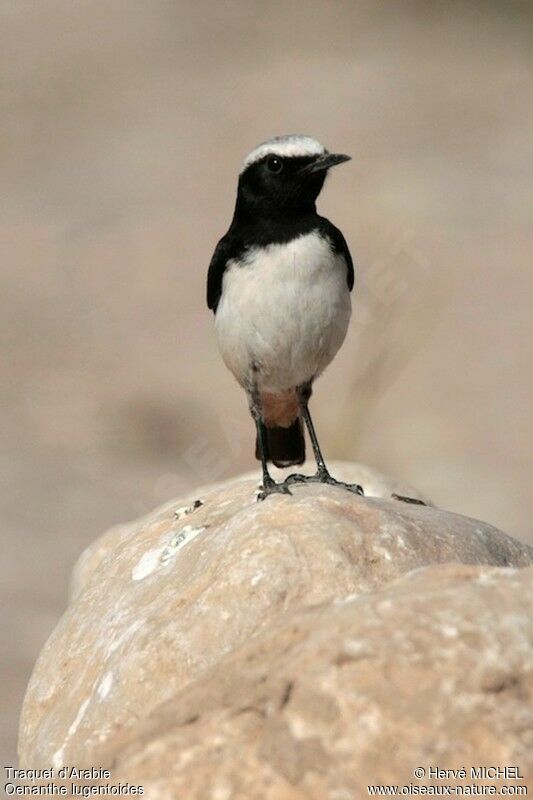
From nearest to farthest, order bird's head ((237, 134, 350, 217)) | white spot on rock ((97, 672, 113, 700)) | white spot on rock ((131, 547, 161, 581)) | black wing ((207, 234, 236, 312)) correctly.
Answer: white spot on rock ((97, 672, 113, 700)), white spot on rock ((131, 547, 161, 581)), bird's head ((237, 134, 350, 217)), black wing ((207, 234, 236, 312))

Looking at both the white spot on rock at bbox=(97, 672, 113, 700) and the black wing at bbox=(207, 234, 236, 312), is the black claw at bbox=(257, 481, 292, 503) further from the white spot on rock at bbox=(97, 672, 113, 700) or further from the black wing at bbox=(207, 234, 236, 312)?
the white spot on rock at bbox=(97, 672, 113, 700)

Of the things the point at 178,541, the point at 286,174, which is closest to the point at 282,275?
the point at 286,174

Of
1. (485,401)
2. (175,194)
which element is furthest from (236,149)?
(485,401)

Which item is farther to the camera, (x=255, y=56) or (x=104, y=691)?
(x=255, y=56)

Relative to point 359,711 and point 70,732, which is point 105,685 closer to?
point 70,732

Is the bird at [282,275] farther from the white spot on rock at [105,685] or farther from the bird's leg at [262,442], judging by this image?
the white spot on rock at [105,685]

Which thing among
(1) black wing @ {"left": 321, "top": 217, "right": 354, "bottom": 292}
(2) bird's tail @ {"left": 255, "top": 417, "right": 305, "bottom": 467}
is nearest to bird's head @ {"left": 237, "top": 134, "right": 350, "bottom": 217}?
(1) black wing @ {"left": 321, "top": 217, "right": 354, "bottom": 292}

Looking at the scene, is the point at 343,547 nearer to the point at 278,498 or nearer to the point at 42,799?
the point at 278,498
